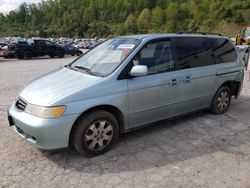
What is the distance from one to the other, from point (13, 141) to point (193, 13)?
3989 inches

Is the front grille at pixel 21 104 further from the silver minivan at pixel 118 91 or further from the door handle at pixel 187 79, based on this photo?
the door handle at pixel 187 79

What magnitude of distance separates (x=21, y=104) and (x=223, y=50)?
3945mm

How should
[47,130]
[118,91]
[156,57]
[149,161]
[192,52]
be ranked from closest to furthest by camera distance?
[47,130] < [149,161] < [118,91] < [156,57] < [192,52]

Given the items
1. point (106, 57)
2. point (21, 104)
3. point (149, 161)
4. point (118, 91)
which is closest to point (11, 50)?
point (106, 57)

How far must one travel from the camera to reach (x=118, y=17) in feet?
410

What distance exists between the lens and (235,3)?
8081 cm

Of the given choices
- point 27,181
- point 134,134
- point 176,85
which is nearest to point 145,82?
point 176,85

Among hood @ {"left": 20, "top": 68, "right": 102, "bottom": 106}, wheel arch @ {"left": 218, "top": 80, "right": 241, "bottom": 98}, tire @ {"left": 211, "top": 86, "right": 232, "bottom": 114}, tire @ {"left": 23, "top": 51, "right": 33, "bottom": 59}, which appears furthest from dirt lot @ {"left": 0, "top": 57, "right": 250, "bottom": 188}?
tire @ {"left": 23, "top": 51, "right": 33, "bottom": 59}

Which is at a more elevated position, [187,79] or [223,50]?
[223,50]

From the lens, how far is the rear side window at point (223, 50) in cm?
521

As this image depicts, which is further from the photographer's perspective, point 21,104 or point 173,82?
point 173,82

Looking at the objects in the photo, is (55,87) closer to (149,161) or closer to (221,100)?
(149,161)

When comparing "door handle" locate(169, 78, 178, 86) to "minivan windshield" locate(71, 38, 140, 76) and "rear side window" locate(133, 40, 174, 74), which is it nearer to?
"rear side window" locate(133, 40, 174, 74)

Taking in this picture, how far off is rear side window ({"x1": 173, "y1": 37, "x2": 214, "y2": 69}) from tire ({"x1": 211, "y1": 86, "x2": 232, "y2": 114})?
69 cm
